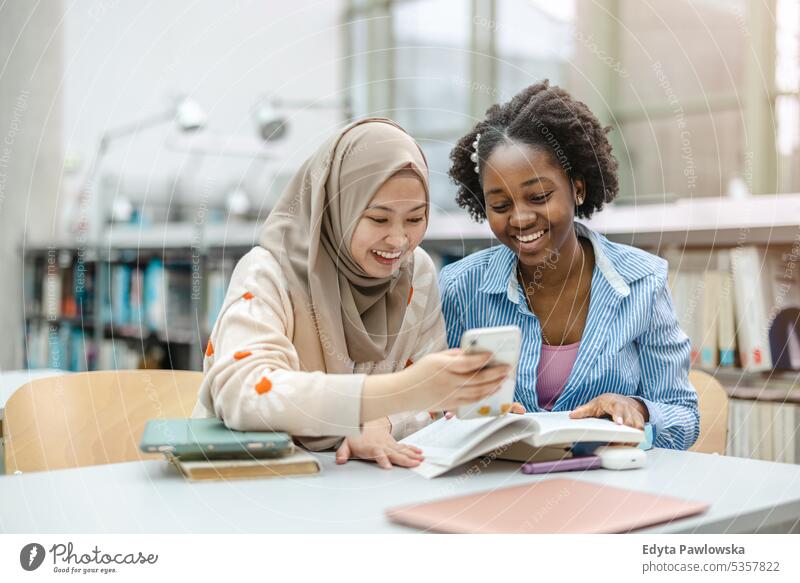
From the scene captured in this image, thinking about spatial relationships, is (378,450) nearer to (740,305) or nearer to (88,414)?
(88,414)

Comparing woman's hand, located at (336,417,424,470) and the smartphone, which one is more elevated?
the smartphone

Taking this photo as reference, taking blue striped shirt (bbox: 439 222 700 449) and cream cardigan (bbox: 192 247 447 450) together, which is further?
blue striped shirt (bbox: 439 222 700 449)

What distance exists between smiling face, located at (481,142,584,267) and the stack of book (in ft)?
1.85

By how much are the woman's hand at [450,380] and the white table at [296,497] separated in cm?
10

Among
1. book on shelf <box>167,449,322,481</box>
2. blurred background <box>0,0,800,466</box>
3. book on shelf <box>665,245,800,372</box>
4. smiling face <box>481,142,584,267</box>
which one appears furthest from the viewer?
book on shelf <box>665,245,800,372</box>

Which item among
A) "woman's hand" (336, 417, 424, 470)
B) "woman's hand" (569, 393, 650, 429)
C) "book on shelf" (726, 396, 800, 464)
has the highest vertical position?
"woman's hand" (569, 393, 650, 429)

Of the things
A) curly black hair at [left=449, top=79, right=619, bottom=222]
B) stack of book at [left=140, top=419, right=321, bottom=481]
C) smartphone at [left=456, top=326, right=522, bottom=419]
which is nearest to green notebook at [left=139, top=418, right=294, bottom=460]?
stack of book at [left=140, top=419, right=321, bottom=481]

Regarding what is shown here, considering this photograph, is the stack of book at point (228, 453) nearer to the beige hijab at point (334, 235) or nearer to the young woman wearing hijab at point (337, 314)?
the young woman wearing hijab at point (337, 314)

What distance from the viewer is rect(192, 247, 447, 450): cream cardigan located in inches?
39.7

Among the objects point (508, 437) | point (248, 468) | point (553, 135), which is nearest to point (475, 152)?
point (553, 135)

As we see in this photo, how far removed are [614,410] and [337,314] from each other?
0.43m

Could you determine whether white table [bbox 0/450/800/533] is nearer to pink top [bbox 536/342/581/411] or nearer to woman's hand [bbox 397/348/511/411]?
woman's hand [bbox 397/348/511/411]

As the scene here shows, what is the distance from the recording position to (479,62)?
309 cm

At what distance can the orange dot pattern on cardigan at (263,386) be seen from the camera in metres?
1.01
